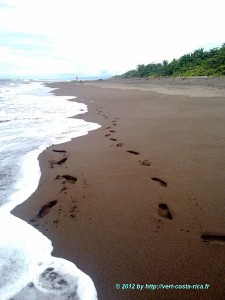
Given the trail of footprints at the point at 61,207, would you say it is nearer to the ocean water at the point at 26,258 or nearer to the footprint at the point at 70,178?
the footprint at the point at 70,178

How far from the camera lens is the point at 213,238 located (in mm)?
2689

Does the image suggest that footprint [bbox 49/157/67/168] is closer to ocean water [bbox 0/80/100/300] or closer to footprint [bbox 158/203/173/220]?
ocean water [bbox 0/80/100/300]

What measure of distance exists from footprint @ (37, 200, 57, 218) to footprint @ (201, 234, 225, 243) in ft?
5.95

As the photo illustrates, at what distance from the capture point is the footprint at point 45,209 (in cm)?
328

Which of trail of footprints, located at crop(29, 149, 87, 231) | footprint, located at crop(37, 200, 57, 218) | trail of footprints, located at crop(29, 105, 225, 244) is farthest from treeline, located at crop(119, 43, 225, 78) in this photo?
footprint, located at crop(37, 200, 57, 218)

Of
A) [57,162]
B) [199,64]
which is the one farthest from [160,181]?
[199,64]

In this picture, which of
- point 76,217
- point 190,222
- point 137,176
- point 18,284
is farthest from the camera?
point 137,176

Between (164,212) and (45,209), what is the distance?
1.46 metres

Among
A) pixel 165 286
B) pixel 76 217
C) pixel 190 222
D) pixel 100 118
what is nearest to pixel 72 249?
pixel 76 217

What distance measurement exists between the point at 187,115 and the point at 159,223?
21.8ft

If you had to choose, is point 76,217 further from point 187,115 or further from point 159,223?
point 187,115

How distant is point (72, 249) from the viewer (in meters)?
2.63

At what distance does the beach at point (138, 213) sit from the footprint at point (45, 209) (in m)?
0.01

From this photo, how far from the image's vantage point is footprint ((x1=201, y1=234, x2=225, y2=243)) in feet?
8.69
